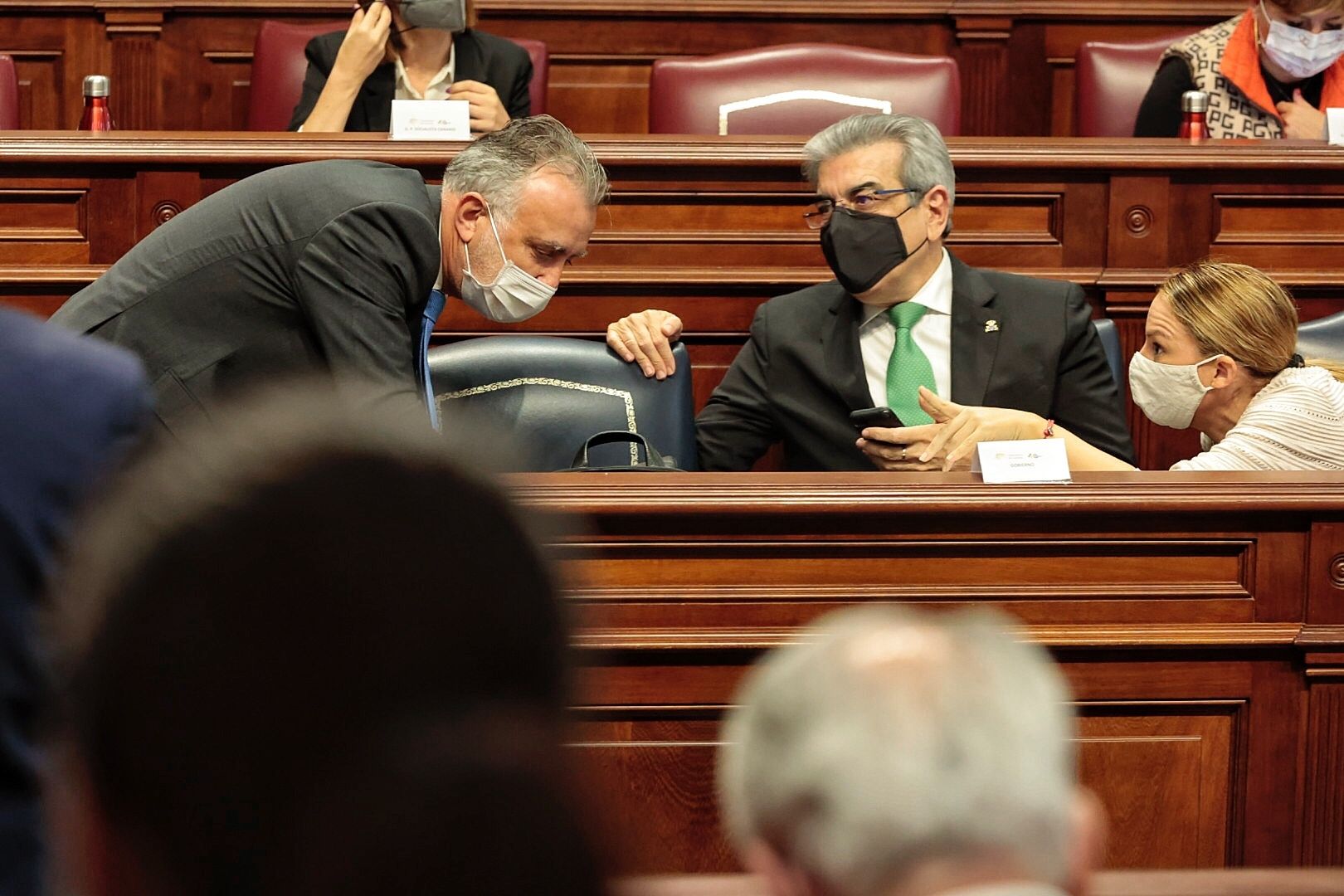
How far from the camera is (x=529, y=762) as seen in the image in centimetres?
46

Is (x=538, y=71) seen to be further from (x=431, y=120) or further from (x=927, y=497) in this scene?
(x=927, y=497)

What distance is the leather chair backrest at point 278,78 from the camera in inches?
159

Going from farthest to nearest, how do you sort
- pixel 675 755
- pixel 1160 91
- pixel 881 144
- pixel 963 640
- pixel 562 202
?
pixel 1160 91, pixel 881 144, pixel 562 202, pixel 675 755, pixel 963 640

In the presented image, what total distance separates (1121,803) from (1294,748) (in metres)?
0.22

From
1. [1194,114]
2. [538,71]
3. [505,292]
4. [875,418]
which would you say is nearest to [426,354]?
[505,292]

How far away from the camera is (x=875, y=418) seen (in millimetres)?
2730

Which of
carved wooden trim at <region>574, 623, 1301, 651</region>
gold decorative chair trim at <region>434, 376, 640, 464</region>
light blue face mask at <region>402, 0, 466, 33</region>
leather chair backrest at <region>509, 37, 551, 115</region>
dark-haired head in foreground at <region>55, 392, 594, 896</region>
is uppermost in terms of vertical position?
light blue face mask at <region>402, 0, 466, 33</region>

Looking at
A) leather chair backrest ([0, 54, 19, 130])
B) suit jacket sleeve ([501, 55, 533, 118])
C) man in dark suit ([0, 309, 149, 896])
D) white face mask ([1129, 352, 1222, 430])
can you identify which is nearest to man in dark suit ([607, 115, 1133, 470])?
white face mask ([1129, 352, 1222, 430])

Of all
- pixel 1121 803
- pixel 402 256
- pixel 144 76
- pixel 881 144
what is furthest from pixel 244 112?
pixel 1121 803

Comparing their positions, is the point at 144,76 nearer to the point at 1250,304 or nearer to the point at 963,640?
the point at 1250,304

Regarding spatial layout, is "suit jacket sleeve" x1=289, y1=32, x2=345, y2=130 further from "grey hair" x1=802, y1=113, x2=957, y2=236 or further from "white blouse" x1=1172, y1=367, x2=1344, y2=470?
"white blouse" x1=1172, y1=367, x2=1344, y2=470

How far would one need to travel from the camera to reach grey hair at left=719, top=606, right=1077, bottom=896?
57 cm

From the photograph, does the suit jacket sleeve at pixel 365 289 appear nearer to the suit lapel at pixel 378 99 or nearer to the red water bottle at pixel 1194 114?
the suit lapel at pixel 378 99

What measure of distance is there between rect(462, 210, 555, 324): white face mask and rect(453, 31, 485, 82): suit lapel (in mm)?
1311
